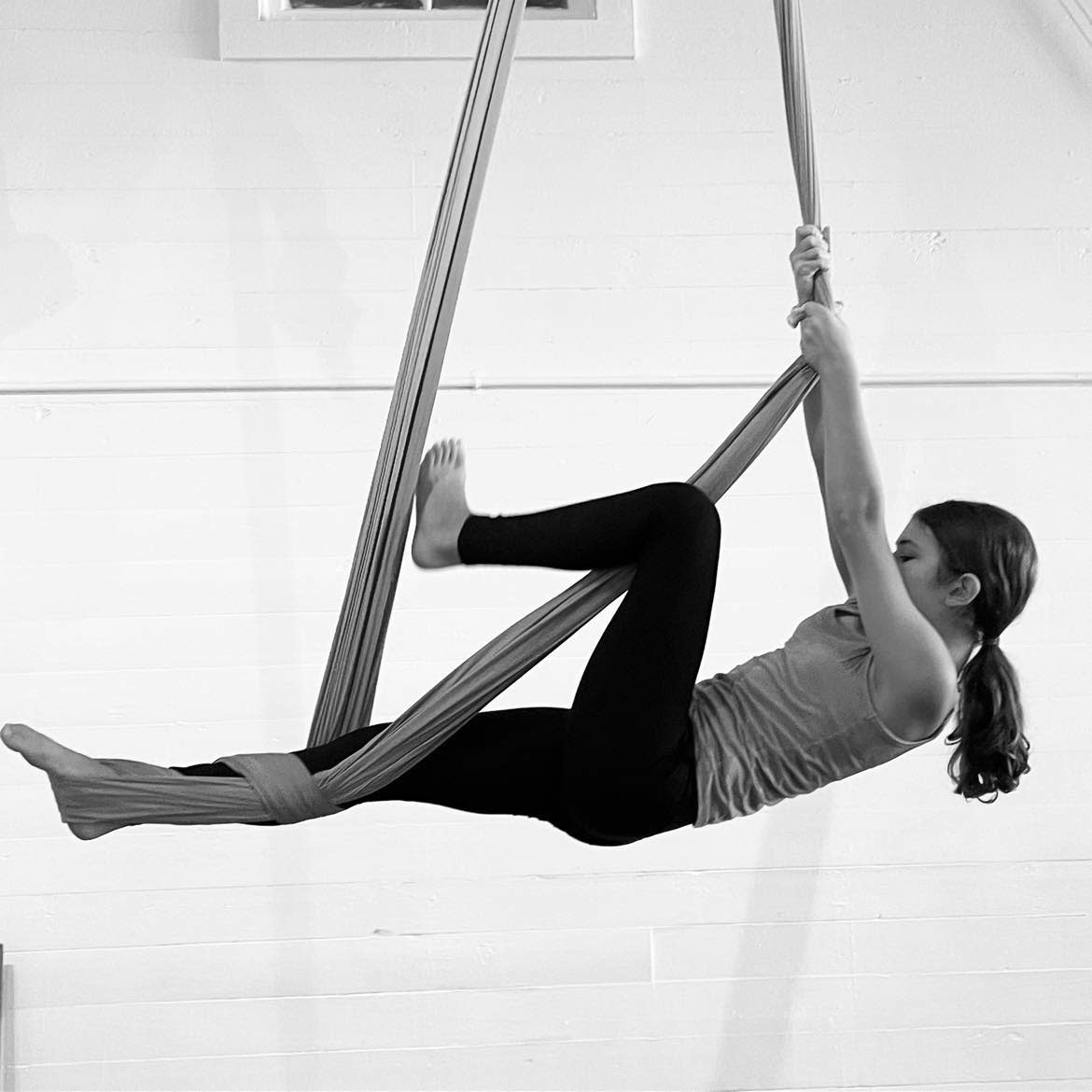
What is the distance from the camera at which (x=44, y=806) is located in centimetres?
301

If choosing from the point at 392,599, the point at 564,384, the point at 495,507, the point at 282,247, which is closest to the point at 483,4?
the point at 282,247

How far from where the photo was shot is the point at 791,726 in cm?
168

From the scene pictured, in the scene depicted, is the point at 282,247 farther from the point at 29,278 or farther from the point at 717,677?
the point at 717,677

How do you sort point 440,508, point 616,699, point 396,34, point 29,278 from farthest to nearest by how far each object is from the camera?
point 396,34 < point 29,278 < point 440,508 < point 616,699

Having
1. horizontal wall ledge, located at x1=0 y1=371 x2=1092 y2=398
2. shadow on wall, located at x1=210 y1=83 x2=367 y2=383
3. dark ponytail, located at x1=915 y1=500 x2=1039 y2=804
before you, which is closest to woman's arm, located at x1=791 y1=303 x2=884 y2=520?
dark ponytail, located at x1=915 y1=500 x2=1039 y2=804

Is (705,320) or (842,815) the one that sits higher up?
(705,320)

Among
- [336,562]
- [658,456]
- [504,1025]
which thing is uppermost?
[658,456]

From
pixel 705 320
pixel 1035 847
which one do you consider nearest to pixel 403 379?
pixel 705 320

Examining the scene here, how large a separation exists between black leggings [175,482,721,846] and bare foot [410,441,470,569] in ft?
0.15

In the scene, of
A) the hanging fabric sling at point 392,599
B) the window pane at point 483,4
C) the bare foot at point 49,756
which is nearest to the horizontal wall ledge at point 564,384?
the window pane at point 483,4

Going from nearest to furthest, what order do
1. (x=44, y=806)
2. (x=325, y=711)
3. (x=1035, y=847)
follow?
(x=325, y=711)
(x=44, y=806)
(x=1035, y=847)

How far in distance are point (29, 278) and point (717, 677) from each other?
205 cm

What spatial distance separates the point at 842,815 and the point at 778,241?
1.34m

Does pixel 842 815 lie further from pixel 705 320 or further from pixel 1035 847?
pixel 705 320
